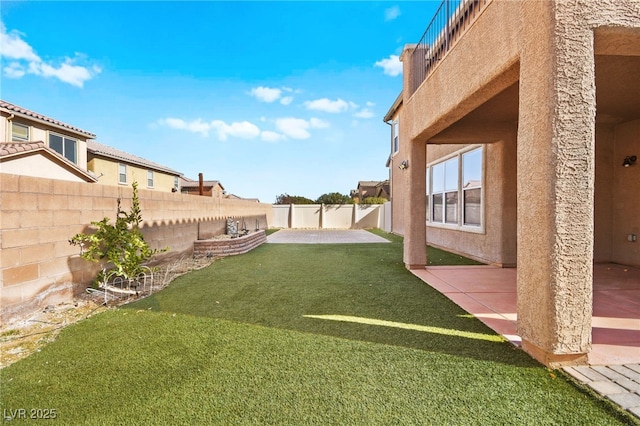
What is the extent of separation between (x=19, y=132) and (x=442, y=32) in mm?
17937

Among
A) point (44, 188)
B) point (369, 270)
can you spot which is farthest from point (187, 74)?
point (369, 270)

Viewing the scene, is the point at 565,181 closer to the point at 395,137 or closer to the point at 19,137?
→ the point at 395,137

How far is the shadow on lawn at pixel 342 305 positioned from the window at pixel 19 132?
43.0 ft

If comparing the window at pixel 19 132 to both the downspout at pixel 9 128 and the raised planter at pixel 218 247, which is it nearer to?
the downspout at pixel 9 128

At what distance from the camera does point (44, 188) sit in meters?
4.50

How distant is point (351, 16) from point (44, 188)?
11772 mm

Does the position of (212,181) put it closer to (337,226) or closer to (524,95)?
(337,226)

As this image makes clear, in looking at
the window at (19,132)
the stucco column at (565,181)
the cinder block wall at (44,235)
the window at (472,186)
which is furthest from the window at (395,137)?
the window at (19,132)

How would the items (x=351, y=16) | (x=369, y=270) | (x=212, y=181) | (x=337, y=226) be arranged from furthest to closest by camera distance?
(x=212, y=181) < (x=337, y=226) < (x=351, y=16) < (x=369, y=270)

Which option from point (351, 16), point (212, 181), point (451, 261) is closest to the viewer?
point (451, 261)

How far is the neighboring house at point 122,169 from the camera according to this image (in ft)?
61.9

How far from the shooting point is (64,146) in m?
15.8

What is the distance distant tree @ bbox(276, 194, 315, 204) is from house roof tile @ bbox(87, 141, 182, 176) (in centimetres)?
1038

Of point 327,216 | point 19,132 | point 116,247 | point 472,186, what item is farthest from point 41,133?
point 472,186
